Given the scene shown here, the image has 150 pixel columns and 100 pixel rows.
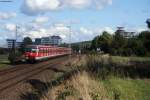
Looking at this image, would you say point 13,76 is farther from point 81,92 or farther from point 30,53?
point 30,53

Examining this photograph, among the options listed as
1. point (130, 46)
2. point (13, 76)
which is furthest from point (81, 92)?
point (130, 46)

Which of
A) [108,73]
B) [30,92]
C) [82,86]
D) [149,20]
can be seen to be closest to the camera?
[82,86]

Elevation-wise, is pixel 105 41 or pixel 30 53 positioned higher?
pixel 105 41

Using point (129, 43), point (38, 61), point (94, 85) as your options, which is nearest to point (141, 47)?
point (129, 43)

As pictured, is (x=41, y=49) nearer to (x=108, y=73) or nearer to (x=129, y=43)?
(x=108, y=73)

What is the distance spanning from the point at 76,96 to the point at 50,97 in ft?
4.36

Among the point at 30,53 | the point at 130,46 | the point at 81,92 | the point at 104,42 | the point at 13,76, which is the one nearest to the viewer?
the point at 81,92

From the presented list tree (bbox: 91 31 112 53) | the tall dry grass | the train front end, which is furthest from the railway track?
tree (bbox: 91 31 112 53)

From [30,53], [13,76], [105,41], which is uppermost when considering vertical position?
[105,41]

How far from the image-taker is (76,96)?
15242 millimetres

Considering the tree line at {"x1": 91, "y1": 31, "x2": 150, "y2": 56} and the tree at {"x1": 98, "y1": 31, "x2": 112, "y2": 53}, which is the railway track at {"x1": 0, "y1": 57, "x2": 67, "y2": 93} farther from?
the tree at {"x1": 98, "y1": 31, "x2": 112, "y2": 53}

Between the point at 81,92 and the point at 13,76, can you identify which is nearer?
the point at 81,92

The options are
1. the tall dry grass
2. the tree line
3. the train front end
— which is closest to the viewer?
the tall dry grass

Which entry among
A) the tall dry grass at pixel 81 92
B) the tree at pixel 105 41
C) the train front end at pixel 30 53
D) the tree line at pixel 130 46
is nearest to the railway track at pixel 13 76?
the tall dry grass at pixel 81 92
